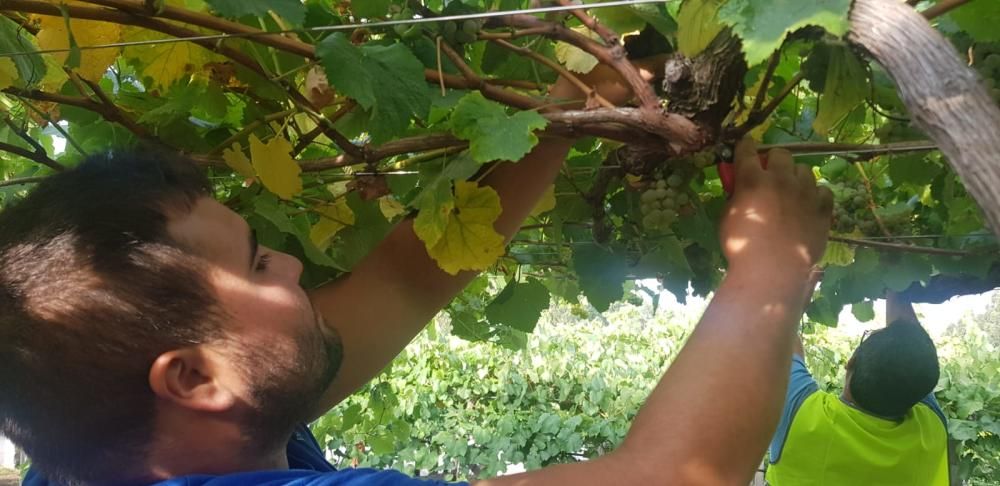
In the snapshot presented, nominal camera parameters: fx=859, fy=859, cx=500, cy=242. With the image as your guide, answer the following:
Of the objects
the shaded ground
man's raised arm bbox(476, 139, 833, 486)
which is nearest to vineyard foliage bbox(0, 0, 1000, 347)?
man's raised arm bbox(476, 139, 833, 486)

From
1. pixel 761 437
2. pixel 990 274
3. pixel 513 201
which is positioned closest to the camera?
pixel 761 437

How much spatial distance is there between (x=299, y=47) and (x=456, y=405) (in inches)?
285

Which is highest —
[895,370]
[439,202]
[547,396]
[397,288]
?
[439,202]

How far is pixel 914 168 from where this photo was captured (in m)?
1.77

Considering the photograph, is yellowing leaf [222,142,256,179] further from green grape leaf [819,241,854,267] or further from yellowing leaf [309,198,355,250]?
green grape leaf [819,241,854,267]

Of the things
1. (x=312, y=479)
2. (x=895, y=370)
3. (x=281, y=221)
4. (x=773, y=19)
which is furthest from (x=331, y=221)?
(x=895, y=370)

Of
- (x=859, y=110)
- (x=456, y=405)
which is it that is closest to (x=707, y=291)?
(x=859, y=110)

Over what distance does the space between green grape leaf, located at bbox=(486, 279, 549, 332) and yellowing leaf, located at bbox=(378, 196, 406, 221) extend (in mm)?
861

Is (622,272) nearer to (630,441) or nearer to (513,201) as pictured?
(513,201)

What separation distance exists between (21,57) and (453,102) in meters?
0.60

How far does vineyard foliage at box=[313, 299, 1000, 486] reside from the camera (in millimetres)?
6844

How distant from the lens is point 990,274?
2.72 metres

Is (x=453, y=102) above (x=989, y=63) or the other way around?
the other way around

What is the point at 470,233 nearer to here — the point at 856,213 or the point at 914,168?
the point at 914,168
